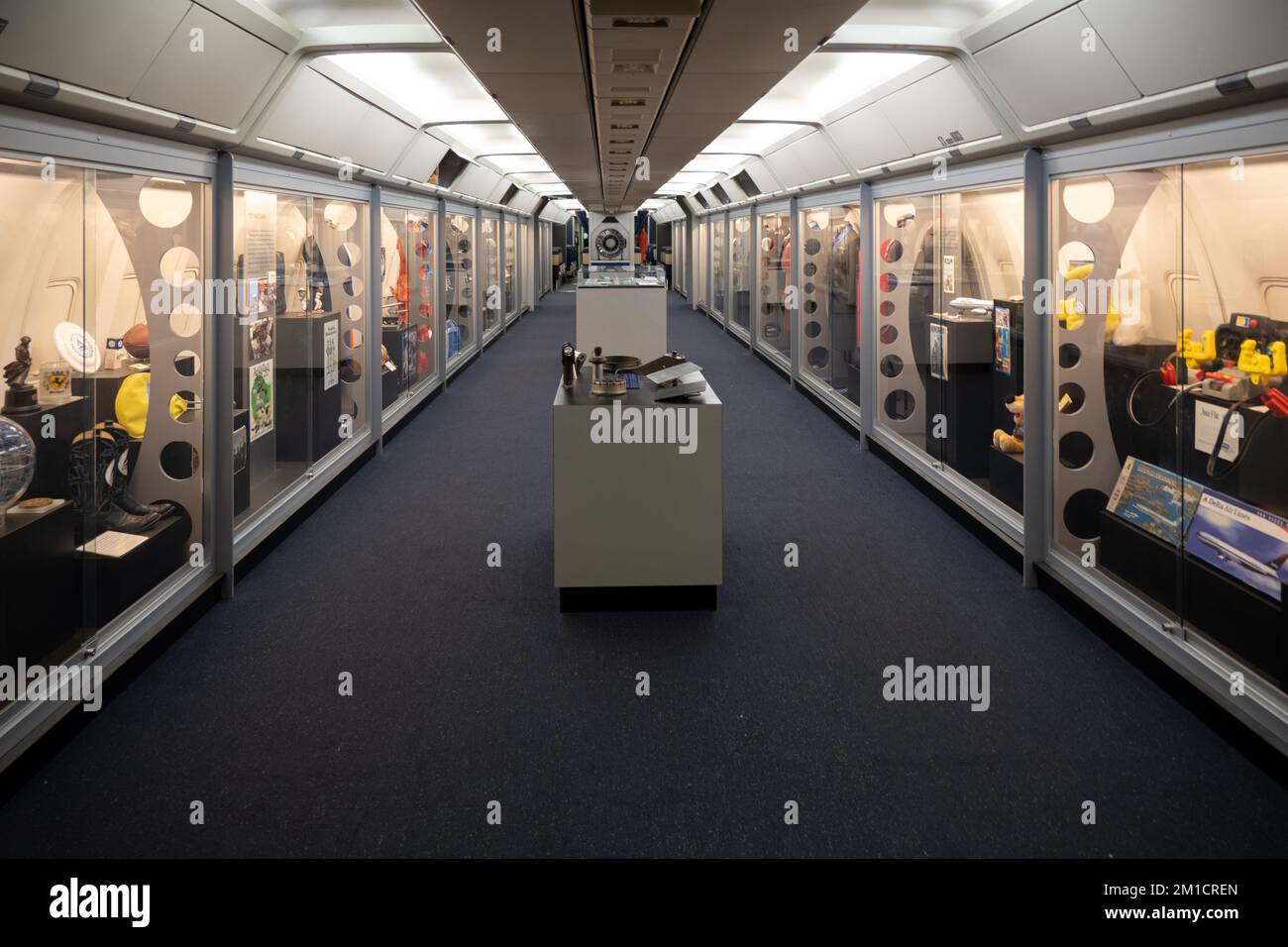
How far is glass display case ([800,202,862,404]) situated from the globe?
6809 mm

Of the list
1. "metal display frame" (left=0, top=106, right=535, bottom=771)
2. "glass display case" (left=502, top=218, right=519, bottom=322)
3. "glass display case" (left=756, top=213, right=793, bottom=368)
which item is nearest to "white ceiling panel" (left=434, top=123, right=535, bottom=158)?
"metal display frame" (left=0, top=106, right=535, bottom=771)

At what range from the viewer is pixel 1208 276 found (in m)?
4.11

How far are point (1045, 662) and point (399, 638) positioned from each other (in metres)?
3.04

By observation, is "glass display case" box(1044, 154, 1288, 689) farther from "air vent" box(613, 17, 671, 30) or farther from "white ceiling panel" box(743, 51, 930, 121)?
"air vent" box(613, 17, 671, 30)

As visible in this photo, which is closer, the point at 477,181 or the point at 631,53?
the point at 631,53

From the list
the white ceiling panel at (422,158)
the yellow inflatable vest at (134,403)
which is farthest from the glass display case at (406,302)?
the yellow inflatable vest at (134,403)

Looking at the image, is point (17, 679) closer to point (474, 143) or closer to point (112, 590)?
point (112, 590)

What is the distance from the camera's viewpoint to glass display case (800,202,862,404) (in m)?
8.95

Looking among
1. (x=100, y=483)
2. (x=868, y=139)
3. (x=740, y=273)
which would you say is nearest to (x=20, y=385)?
(x=100, y=483)

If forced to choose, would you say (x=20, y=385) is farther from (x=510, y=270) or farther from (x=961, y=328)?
(x=510, y=270)

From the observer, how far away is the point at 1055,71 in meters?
3.91

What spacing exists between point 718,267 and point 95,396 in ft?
54.2
